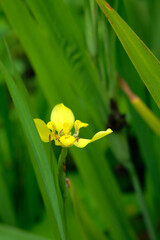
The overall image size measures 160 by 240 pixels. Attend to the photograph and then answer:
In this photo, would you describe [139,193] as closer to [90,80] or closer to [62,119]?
[90,80]

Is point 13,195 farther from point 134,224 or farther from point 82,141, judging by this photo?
point 82,141

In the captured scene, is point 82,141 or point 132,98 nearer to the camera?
point 82,141

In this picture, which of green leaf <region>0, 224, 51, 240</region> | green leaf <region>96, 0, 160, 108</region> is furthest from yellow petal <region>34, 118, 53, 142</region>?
green leaf <region>0, 224, 51, 240</region>

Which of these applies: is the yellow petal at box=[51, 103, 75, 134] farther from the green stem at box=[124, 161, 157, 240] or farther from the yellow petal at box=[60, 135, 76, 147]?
the green stem at box=[124, 161, 157, 240]

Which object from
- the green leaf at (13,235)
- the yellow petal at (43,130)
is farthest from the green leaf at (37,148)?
the green leaf at (13,235)

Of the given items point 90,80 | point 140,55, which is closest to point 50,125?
point 140,55

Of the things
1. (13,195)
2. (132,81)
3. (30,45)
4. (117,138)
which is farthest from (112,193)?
(13,195)
